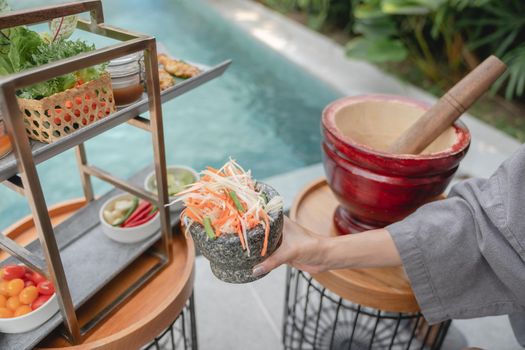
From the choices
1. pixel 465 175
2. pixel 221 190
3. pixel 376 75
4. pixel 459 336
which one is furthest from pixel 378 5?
pixel 221 190

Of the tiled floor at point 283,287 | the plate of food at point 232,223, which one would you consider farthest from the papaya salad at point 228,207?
the tiled floor at point 283,287

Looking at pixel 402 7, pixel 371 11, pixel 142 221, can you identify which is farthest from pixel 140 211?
pixel 371 11

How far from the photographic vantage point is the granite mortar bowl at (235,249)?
34.8 inches

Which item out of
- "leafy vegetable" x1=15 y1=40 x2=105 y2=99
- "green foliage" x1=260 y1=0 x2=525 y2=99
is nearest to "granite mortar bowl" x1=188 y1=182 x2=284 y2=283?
"leafy vegetable" x1=15 y1=40 x2=105 y2=99

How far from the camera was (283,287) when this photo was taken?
2.23m

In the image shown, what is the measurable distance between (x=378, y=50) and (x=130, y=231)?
335cm

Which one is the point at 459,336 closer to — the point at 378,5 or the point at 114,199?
the point at 114,199

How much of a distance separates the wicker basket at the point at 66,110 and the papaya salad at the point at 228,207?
28 cm

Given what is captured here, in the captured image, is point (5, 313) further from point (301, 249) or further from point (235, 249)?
point (301, 249)

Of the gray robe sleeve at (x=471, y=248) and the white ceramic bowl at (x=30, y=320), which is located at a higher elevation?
the gray robe sleeve at (x=471, y=248)

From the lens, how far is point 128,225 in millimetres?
1367

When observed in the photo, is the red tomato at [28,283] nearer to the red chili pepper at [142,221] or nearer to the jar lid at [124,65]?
the red chili pepper at [142,221]

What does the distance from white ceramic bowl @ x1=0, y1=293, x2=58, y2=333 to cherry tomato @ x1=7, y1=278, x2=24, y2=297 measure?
0.29 ft

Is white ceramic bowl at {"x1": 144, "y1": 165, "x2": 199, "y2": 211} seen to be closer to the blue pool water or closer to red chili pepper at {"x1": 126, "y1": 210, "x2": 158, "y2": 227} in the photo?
red chili pepper at {"x1": 126, "y1": 210, "x2": 158, "y2": 227}
